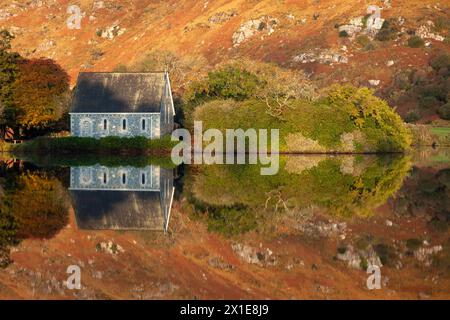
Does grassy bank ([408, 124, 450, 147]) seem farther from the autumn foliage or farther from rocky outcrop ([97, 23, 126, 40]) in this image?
rocky outcrop ([97, 23, 126, 40])

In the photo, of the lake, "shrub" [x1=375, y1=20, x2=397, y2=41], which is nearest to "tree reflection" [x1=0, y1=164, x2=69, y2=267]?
the lake

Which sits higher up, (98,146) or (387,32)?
(387,32)

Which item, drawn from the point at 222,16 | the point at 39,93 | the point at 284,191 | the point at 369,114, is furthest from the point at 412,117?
the point at 284,191

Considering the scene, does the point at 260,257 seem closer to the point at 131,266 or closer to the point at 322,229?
the point at 131,266

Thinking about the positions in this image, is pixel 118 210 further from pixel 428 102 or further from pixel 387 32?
pixel 387 32

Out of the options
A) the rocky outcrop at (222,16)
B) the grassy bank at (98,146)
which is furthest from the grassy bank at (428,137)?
the rocky outcrop at (222,16)

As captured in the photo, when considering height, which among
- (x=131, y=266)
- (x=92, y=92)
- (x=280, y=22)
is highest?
(x=280, y=22)

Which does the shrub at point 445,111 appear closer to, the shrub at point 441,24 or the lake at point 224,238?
the shrub at point 441,24
